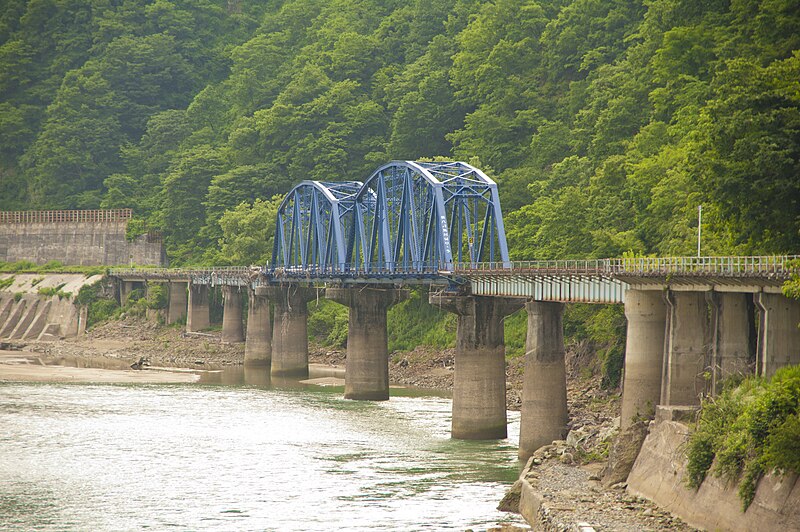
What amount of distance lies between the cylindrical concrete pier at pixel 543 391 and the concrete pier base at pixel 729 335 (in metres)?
14.7

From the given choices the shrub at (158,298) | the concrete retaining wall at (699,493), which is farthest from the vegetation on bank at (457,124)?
the concrete retaining wall at (699,493)

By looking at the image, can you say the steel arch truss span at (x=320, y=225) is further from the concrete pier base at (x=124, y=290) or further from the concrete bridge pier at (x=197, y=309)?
the concrete pier base at (x=124, y=290)

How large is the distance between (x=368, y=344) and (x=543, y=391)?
2824cm

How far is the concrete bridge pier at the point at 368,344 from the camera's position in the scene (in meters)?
83.0

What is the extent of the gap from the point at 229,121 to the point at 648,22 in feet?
289

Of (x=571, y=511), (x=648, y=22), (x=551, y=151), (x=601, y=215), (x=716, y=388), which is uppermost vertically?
(x=648, y=22)

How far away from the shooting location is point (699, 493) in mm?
37000

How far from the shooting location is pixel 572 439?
164ft

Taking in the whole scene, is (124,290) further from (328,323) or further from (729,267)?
(729,267)

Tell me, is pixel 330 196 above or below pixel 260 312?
above

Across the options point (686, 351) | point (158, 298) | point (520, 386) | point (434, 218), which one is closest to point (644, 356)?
point (686, 351)

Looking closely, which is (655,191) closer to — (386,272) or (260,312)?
(386,272)

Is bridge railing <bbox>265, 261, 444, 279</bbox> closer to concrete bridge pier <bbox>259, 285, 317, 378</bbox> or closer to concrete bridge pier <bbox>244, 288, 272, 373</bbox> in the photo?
concrete bridge pier <bbox>259, 285, 317, 378</bbox>

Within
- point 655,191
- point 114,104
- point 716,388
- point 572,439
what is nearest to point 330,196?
point 655,191
